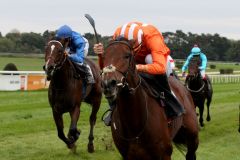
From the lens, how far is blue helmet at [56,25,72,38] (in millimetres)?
8641

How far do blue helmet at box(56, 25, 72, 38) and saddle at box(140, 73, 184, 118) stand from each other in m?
3.61

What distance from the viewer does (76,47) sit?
9.19 m

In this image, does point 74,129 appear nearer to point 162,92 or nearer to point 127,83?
point 162,92

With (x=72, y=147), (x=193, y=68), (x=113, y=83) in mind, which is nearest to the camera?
(x=113, y=83)

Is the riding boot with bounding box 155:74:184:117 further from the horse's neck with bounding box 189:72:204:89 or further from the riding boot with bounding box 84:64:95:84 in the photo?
the horse's neck with bounding box 189:72:204:89

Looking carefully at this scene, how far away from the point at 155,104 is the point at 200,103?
9290 millimetres

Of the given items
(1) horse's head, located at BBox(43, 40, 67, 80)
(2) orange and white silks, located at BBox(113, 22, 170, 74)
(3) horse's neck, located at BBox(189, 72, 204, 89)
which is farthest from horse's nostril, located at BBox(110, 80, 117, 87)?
(3) horse's neck, located at BBox(189, 72, 204, 89)

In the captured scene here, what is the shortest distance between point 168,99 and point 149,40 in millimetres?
824

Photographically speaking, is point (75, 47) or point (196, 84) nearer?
point (75, 47)

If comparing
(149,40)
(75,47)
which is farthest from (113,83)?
(75,47)

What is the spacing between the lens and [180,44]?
5244 cm

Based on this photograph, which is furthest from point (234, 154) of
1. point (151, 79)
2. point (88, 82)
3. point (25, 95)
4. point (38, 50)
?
point (38, 50)

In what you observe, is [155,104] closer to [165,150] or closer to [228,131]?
[165,150]

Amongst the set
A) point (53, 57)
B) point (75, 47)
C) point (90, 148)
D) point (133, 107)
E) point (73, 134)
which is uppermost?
point (75, 47)
